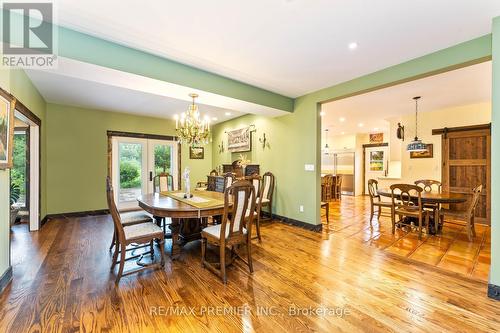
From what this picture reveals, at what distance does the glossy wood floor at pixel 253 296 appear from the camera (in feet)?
5.63

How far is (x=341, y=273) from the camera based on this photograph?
8.29ft

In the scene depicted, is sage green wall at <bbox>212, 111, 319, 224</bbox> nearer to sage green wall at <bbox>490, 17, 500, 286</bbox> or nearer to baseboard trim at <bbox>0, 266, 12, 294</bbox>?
sage green wall at <bbox>490, 17, 500, 286</bbox>

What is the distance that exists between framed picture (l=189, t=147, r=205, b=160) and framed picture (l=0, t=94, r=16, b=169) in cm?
461

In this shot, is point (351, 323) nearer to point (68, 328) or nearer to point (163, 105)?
point (68, 328)

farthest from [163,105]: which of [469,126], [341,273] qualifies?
[469,126]

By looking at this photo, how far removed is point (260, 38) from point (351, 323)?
292cm

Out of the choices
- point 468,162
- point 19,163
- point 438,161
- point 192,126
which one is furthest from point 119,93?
point 468,162

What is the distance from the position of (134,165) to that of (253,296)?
5.32 metres

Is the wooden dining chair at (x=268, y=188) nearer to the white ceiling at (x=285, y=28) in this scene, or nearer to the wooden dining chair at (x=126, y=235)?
the white ceiling at (x=285, y=28)

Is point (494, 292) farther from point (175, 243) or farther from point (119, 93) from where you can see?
point (119, 93)

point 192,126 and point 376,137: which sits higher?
point 376,137

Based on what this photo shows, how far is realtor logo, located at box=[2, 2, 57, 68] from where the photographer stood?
2.02 m

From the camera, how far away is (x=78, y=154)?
520cm

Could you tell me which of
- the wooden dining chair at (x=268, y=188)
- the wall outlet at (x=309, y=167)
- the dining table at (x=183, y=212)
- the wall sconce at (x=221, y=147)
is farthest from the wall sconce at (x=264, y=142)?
the dining table at (x=183, y=212)
